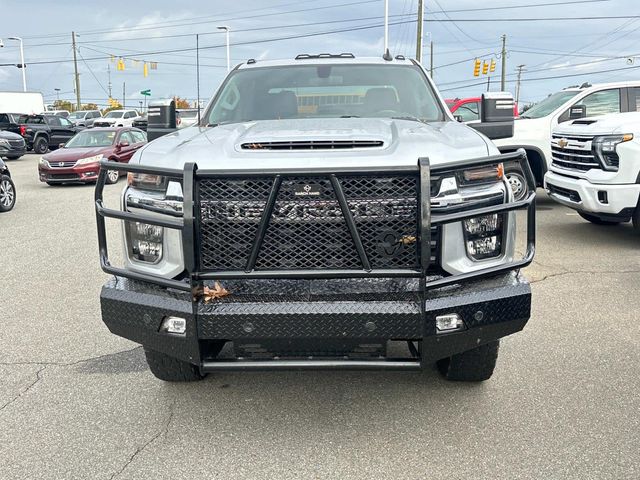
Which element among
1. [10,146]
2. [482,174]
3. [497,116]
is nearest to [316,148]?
[482,174]

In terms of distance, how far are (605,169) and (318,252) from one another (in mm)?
5627

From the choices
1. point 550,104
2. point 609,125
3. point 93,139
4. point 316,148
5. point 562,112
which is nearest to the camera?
point 316,148

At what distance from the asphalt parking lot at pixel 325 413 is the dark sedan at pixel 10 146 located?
19523 mm

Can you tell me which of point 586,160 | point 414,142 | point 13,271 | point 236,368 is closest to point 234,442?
point 236,368

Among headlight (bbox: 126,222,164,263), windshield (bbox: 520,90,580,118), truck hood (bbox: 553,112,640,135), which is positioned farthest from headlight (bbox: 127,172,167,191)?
windshield (bbox: 520,90,580,118)

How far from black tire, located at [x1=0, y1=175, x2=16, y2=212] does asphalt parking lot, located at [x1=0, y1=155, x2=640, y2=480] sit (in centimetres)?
690

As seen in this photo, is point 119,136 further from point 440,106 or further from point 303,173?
point 303,173

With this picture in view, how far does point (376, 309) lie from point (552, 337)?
2.36 m

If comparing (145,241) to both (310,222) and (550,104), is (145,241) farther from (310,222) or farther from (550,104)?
Answer: (550,104)

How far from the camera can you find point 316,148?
3.09 meters

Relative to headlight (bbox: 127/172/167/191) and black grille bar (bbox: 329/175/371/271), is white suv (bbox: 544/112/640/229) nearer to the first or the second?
black grille bar (bbox: 329/175/371/271)

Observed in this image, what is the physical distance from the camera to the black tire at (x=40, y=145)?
88.3ft

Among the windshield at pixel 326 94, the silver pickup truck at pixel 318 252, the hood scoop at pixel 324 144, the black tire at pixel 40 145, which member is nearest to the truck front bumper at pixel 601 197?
the windshield at pixel 326 94

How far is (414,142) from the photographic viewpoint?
315cm
